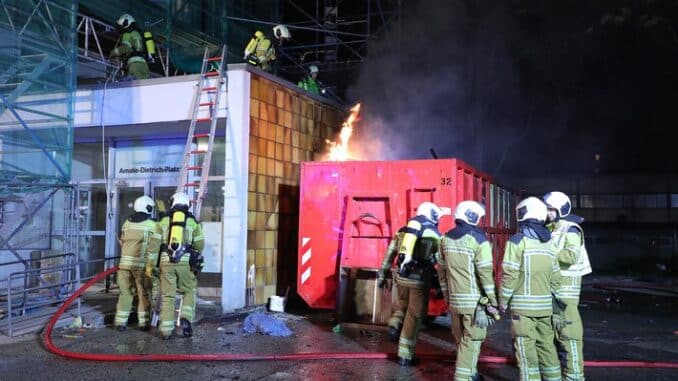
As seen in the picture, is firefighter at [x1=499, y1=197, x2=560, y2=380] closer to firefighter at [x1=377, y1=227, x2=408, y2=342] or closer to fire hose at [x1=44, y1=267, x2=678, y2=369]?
fire hose at [x1=44, y1=267, x2=678, y2=369]

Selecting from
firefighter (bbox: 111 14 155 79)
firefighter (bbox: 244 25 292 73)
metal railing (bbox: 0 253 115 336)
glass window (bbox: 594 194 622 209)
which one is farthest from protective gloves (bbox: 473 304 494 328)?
glass window (bbox: 594 194 622 209)

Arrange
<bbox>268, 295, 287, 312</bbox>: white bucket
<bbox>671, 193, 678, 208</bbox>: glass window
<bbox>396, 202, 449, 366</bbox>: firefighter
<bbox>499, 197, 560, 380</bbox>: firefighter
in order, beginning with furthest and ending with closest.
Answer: <bbox>671, 193, 678, 208</bbox>: glass window → <bbox>268, 295, 287, 312</bbox>: white bucket → <bbox>396, 202, 449, 366</bbox>: firefighter → <bbox>499, 197, 560, 380</bbox>: firefighter

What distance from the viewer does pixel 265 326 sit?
7266 millimetres

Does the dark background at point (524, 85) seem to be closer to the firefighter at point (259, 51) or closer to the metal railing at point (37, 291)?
the firefighter at point (259, 51)

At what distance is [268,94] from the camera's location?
9.45m

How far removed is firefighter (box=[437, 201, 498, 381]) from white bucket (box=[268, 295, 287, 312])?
451cm

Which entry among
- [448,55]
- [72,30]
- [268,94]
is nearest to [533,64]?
[448,55]

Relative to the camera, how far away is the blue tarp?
7211 mm

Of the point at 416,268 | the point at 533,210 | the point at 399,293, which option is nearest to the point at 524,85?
the point at 399,293

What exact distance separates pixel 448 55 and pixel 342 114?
2.94 meters

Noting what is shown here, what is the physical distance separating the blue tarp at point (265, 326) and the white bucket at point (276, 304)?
1.58 m

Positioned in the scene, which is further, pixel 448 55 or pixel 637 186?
pixel 637 186

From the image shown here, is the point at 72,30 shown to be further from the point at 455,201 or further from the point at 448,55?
the point at 448,55

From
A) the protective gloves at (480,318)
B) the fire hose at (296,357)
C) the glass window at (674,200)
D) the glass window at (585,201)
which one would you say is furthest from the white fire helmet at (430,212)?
the glass window at (674,200)
